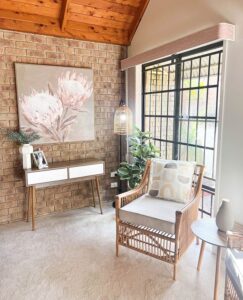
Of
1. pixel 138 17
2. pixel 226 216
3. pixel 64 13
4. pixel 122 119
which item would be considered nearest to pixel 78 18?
pixel 64 13

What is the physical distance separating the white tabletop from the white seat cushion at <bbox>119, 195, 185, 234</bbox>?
0.72 ft

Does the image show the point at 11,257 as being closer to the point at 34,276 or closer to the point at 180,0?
the point at 34,276

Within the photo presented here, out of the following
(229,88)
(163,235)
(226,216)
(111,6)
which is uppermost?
(111,6)

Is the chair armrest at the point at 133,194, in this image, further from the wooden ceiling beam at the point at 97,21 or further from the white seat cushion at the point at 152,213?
the wooden ceiling beam at the point at 97,21

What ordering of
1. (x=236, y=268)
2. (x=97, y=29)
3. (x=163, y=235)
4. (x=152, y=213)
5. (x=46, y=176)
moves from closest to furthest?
(x=236, y=268)
(x=163, y=235)
(x=152, y=213)
(x=46, y=176)
(x=97, y=29)

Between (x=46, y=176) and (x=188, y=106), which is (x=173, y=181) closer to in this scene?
(x=188, y=106)

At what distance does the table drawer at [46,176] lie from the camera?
297cm

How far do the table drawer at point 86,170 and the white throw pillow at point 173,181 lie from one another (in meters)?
0.95

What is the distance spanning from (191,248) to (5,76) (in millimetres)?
2872

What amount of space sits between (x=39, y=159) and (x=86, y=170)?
606 mm

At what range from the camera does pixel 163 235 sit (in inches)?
86.9

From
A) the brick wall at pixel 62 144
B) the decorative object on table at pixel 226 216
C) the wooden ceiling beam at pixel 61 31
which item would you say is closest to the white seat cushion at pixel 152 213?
the decorative object on table at pixel 226 216

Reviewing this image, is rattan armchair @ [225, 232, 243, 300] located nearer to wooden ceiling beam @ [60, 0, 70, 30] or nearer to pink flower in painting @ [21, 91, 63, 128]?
pink flower in painting @ [21, 91, 63, 128]

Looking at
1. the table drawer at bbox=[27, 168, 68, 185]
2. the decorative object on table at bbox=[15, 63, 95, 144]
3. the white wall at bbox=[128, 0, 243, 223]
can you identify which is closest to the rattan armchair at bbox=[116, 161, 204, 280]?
the white wall at bbox=[128, 0, 243, 223]
